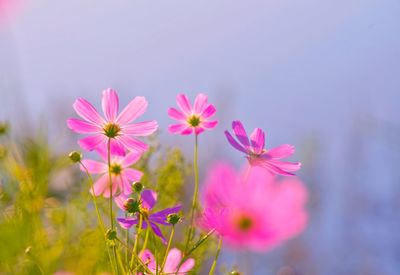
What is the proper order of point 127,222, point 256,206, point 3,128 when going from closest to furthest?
point 256,206 < point 127,222 < point 3,128

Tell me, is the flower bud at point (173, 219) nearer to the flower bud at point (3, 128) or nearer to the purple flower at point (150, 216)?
the purple flower at point (150, 216)

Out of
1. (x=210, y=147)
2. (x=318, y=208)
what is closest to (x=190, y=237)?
(x=210, y=147)

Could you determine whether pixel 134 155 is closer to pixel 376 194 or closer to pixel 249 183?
pixel 249 183

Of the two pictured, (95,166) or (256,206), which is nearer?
(256,206)

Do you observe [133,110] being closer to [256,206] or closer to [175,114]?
[175,114]

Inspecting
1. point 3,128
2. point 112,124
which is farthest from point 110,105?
point 3,128

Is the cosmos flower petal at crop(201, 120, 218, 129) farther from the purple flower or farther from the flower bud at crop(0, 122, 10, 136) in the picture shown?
the flower bud at crop(0, 122, 10, 136)

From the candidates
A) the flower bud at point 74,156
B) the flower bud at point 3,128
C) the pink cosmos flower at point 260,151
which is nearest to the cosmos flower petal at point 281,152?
the pink cosmos flower at point 260,151
